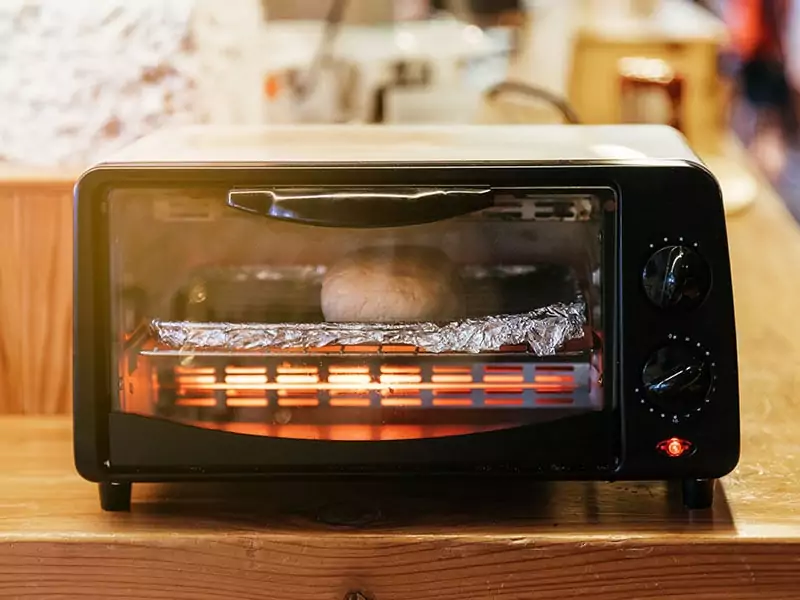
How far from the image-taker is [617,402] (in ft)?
2.61

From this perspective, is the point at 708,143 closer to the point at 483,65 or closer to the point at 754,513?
the point at 483,65

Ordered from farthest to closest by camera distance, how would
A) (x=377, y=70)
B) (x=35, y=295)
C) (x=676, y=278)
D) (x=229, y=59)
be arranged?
(x=377, y=70) < (x=229, y=59) < (x=35, y=295) < (x=676, y=278)

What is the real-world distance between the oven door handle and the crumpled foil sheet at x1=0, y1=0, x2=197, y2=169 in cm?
38

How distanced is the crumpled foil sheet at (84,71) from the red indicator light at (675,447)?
2.05 ft

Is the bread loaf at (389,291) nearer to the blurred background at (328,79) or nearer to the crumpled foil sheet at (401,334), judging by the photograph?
the crumpled foil sheet at (401,334)

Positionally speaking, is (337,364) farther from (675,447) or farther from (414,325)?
(675,447)

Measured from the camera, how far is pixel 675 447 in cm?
79

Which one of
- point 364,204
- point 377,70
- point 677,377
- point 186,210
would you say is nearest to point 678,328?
point 677,377

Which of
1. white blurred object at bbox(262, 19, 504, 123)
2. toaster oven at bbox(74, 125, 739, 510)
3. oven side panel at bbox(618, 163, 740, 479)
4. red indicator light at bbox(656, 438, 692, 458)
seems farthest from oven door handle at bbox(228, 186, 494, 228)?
white blurred object at bbox(262, 19, 504, 123)

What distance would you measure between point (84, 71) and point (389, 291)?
1.53ft

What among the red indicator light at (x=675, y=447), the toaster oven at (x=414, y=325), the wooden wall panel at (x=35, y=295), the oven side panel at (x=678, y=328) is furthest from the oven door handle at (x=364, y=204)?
the wooden wall panel at (x=35, y=295)

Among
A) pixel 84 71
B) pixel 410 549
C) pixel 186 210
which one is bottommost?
A: pixel 410 549

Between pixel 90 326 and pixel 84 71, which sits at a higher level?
pixel 84 71

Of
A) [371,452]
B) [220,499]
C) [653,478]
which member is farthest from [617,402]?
[220,499]
